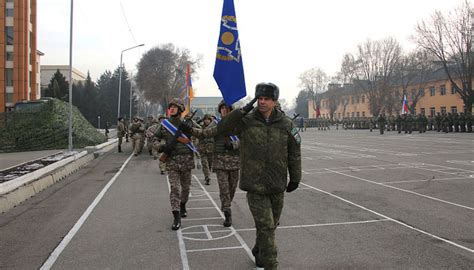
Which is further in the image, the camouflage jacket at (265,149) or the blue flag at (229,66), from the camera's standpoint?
the blue flag at (229,66)

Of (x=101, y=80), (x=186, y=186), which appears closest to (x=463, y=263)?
(x=186, y=186)

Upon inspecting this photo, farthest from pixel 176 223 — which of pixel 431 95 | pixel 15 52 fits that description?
pixel 431 95

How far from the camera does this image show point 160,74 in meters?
62.6

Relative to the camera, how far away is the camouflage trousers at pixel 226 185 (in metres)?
6.43

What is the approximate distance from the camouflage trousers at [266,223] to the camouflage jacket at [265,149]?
10 centimetres

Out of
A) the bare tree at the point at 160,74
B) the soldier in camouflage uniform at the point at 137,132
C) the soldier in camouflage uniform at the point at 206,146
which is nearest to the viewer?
the soldier in camouflage uniform at the point at 206,146

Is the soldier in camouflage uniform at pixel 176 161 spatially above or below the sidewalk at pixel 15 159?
above

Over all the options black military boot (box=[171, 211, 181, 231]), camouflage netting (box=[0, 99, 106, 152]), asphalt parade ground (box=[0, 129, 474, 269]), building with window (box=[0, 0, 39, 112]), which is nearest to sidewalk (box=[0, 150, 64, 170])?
camouflage netting (box=[0, 99, 106, 152])

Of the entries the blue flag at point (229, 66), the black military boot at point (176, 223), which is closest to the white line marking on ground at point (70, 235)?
the black military boot at point (176, 223)

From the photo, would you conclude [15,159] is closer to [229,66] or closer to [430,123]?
[229,66]

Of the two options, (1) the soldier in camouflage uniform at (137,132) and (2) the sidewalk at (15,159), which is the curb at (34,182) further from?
(1) the soldier in camouflage uniform at (137,132)

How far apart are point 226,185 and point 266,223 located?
96.4 inches

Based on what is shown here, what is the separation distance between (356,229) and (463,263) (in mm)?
1696

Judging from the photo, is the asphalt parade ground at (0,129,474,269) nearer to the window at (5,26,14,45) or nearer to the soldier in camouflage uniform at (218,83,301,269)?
the soldier in camouflage uniform at (218,83,301,269)
